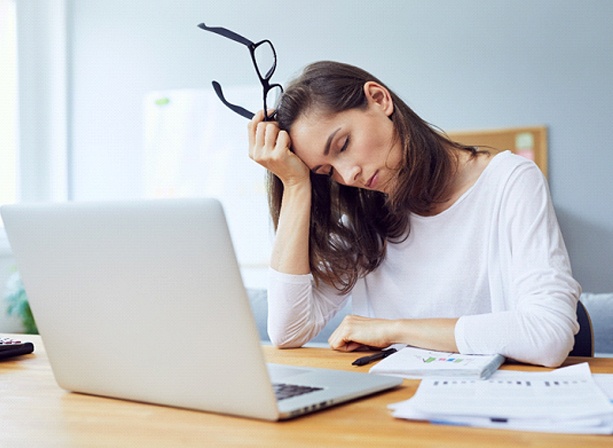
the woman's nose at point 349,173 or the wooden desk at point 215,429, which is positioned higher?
the woman's nose at point 349,173

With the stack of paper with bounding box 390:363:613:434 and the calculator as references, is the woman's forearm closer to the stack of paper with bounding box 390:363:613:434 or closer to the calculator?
the calculator

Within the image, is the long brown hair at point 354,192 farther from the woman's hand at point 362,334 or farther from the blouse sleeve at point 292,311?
the woman's hand at point 362,334

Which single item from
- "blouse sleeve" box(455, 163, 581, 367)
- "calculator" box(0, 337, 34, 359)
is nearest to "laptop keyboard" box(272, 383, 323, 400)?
"blouse sleeve" box(455, 163, 581, 367)

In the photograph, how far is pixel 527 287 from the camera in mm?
1209

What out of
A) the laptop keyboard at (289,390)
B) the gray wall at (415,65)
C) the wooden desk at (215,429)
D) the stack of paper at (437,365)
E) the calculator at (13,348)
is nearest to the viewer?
the wooden desk at (215,429)

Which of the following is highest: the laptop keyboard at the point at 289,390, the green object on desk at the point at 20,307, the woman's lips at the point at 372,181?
the woman's lips at the point at 372,181

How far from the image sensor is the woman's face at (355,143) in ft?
4.53

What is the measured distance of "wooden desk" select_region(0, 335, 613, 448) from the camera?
642 millimetres

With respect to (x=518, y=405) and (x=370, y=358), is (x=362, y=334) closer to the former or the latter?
(x=370, y=358)

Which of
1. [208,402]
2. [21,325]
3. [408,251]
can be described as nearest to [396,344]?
[408,251]

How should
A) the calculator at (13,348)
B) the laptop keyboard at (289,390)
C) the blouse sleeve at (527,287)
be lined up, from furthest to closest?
the calculator at (13,348)
the blouse sleeve at (527,287)
the laptop keyboard at (289,390)

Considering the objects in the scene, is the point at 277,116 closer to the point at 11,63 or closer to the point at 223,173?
the point at 223,173

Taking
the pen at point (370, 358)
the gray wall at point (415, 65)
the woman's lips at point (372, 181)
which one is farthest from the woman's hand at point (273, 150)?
the gray wall at point (415, 65)

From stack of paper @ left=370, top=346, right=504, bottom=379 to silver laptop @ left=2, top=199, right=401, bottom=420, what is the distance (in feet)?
0.28
